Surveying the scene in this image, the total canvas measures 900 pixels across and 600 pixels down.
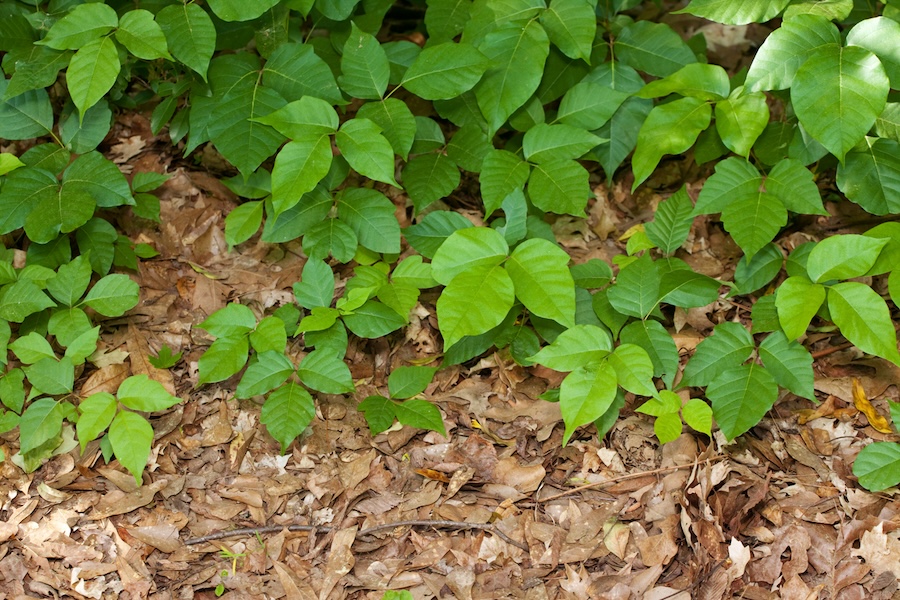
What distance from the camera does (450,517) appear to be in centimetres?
221

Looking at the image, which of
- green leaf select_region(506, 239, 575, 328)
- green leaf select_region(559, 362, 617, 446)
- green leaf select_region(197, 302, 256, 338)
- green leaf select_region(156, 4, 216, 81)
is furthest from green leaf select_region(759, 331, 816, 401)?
green leaf select_region(156, 4, 216, 81)

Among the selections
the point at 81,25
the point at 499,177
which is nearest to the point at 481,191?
the point at 499,177

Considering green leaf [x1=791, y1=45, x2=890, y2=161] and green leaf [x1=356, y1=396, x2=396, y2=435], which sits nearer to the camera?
green leaf [x1=791, y1=45, x2=890, y2=161]

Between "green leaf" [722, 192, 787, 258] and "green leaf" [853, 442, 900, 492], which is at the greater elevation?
"green leaf" [722, 192, 787, 258]

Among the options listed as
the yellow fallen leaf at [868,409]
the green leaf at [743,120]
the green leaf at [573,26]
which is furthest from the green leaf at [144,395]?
the yellow fallen leaf at [868,409]

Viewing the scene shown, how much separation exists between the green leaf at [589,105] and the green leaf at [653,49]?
19 cm

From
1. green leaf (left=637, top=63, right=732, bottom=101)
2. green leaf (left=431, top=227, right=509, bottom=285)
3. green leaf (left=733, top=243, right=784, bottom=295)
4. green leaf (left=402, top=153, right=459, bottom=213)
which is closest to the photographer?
green leaf (left=431, top=227, right=509, bottom=285)

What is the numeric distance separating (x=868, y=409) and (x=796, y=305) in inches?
20.8

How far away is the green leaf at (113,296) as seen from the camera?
2.38 meters

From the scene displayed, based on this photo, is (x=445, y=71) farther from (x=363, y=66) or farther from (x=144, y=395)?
(x=144, y=395)

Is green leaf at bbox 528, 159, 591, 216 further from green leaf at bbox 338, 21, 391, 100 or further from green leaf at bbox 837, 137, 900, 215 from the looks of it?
green leaf at bbox 837, 137, 900, 215

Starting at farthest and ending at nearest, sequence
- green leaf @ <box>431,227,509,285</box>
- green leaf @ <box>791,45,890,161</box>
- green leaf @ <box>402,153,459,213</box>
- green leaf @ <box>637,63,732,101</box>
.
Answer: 1. green leaf @ <box>402,153,459,213</box>
2. green leaf @ <box>637,63,732,101</box>
3. green leaf @ <box>431,227,509,285</box>
4. green leaf @ <box>791,45,890,161</box>

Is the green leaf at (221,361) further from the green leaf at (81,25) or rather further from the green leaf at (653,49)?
the green leaf at (653,49)

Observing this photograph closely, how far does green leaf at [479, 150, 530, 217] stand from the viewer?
7.90 feet
